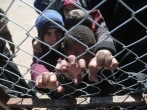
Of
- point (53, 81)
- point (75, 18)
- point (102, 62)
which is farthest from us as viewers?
point (75, 18)

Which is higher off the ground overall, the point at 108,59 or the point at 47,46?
the point at 47,46

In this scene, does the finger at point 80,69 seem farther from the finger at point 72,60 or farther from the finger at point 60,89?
the finger at point 60,89

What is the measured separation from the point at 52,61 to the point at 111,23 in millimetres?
326

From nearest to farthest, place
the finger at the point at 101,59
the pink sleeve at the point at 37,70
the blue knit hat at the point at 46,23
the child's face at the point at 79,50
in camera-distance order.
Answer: the finger at the point at 101,59 → the child's face at the point at 79,50 → the pink sleeve at the point at 37,70 → the blue knit hat at the point at 46,23

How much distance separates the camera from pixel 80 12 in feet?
4.71

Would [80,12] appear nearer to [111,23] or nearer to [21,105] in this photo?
[111,23]

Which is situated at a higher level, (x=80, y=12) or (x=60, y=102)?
(x=80, y=12)

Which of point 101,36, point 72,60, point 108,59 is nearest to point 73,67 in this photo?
point 72,60

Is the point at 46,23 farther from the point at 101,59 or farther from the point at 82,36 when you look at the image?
the point at 101,59

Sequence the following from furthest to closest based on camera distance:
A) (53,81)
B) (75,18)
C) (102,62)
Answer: (75,18), (53,81), (102,62)

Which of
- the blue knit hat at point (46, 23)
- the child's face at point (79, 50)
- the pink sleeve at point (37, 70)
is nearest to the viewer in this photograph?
the child's face at point (79, 50)

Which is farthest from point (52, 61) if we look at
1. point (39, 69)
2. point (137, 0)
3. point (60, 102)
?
point (137, 0)

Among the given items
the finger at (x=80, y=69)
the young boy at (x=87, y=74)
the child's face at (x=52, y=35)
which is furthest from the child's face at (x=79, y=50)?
the child's face at (x=52, y=35)

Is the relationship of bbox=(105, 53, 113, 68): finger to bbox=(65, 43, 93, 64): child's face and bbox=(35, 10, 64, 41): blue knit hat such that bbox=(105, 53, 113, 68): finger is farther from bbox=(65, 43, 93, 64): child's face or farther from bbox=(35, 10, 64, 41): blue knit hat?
bbox=(35, 10, 64, 41): blue knit hat
